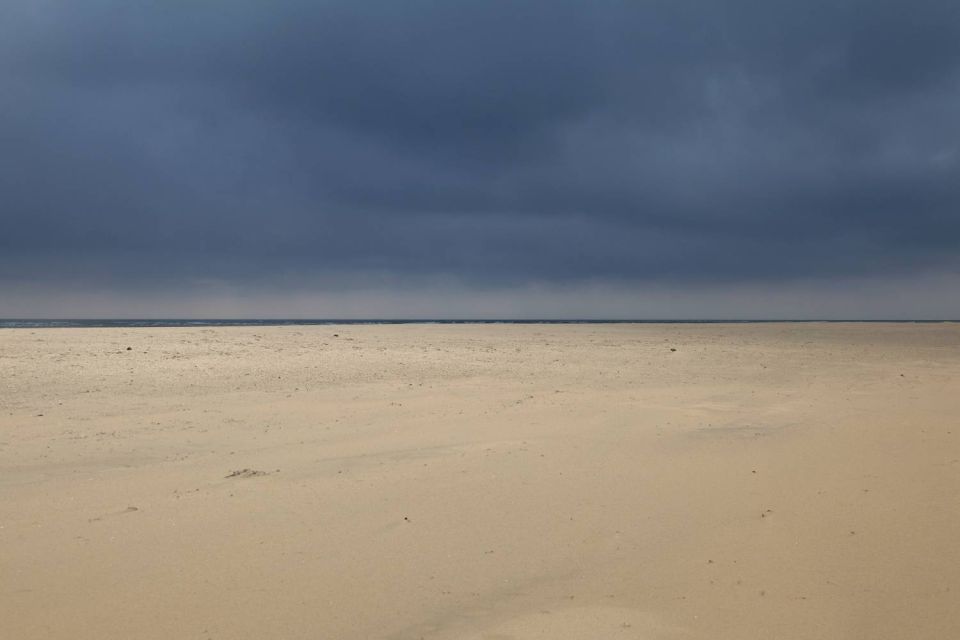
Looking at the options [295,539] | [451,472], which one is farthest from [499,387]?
[295,539]

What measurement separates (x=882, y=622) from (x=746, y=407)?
622 centimetres

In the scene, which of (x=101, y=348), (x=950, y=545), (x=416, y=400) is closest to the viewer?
(x=950, y=545)

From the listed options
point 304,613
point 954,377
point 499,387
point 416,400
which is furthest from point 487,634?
point 954,377

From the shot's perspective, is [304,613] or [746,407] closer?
[304,613]

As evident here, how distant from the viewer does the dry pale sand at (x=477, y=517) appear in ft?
9.43

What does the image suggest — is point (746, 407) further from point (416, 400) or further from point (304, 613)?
point (304, 613)

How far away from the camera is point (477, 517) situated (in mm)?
4145

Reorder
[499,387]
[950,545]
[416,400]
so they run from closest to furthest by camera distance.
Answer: [950,545] → [416,400] → [499,387]

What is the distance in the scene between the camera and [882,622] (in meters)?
2.78

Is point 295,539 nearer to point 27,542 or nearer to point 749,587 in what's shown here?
point 27,542

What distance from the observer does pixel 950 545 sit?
11.9ft

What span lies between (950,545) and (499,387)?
25.2 ft

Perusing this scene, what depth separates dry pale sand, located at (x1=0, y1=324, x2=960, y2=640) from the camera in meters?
2.87

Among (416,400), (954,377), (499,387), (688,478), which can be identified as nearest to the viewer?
(688,478)
